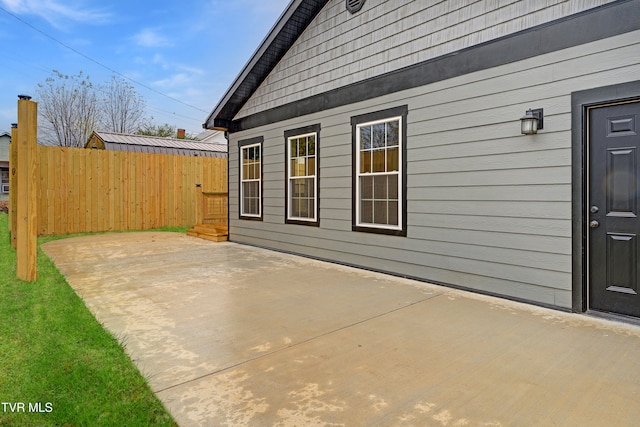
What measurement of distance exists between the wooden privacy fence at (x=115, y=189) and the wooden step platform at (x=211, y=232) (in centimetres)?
52

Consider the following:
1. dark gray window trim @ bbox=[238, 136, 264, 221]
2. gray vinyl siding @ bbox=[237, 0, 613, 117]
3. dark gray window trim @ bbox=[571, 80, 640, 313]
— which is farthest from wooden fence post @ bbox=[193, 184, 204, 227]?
dark gray window trim @ bbox=[571, 80, 640, 313]

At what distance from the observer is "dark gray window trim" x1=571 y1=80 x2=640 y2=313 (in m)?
3.35

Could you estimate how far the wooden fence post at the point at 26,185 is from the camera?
4.39 m

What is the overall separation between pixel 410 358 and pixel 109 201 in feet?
32.9

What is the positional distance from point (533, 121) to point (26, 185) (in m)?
5.57

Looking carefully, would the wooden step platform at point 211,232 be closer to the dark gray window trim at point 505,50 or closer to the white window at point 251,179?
the white window at point 251,179

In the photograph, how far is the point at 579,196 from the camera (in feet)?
11.1

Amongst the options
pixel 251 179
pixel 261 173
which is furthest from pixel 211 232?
pixel 261 173

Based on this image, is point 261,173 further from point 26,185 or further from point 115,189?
point 115,189

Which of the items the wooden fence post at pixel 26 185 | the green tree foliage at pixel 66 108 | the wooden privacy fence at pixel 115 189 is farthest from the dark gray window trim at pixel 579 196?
the green tree foliage at pixel 66 108

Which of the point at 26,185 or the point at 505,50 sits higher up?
the point at 505,50

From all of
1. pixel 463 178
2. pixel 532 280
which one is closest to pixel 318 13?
pixel 463 178

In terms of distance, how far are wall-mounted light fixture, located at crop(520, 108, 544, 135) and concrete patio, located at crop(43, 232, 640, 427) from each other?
5.58 ft

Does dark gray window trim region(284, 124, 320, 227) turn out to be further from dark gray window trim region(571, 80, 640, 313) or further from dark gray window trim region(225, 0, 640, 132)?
dark gray window trim region(571, 80, 640, 313)
